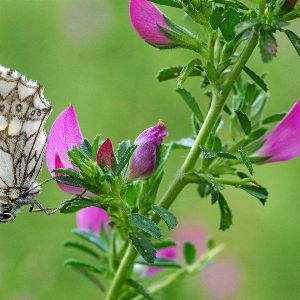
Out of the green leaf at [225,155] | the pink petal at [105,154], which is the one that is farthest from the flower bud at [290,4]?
the pink petal at [105,154]

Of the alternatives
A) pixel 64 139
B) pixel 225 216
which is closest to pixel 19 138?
pixel 64 139

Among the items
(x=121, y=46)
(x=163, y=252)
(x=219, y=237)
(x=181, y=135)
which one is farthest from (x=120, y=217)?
(x=121, y=46)

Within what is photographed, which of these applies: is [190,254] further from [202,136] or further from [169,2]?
[169,2]

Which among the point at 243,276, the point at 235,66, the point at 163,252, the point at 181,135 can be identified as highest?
the point at 235,66

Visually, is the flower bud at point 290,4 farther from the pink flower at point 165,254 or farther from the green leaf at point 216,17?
the pink flower at point 165,254

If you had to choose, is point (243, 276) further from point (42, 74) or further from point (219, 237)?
point (42, 74)

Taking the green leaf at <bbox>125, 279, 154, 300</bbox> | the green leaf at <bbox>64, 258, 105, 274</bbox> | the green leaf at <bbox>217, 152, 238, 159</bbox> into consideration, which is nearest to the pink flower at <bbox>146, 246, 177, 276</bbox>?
the green leaf at <bbox>64, 258, 105, 274</bbox>
